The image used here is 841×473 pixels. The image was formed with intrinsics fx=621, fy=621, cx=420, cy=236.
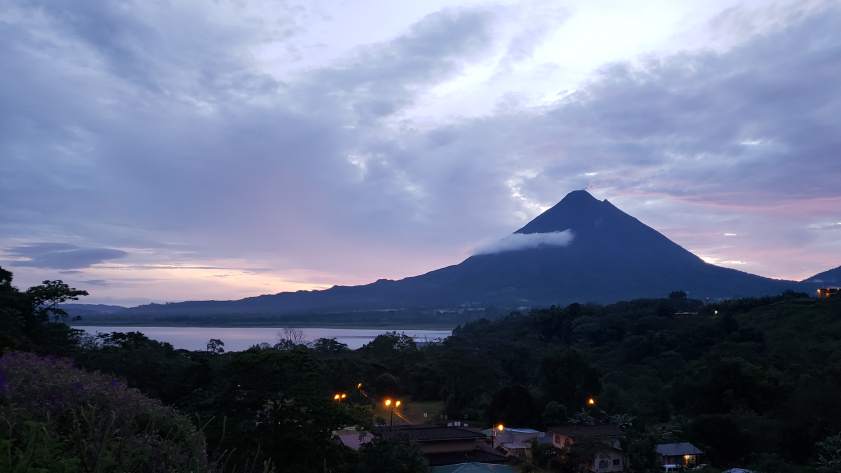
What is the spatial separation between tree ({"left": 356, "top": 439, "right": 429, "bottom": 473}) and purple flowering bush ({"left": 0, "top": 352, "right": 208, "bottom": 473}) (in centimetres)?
514

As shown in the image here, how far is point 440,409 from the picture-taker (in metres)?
24.4

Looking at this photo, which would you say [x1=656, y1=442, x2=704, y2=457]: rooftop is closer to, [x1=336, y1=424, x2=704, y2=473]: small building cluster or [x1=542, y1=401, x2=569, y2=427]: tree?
[x1=336, y1=424, x2=704, y2=473]: small building cluster

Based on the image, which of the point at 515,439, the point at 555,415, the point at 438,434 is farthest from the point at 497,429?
the point at 438,434

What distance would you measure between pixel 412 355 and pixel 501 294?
66.9m

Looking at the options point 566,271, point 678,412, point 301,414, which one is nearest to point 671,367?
point 678,412

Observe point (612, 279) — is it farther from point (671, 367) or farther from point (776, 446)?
point (776, 446)

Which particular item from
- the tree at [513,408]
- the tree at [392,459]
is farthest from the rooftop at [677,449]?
the tree at [392,459]

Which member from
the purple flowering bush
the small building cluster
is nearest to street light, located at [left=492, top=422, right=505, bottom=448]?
the small building cluster

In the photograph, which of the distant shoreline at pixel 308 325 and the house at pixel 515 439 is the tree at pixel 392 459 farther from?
the distant shoreline at pixel 308 325

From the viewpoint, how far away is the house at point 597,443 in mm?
14789

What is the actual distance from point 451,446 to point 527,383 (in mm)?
13706

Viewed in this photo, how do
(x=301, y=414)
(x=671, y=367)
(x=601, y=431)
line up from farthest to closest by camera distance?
1. (x=671, y=367)
2. (x=601, y=431)
3. (x=301, y=414)

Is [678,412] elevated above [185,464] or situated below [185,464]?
below

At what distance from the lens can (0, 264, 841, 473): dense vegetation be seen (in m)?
7.84
